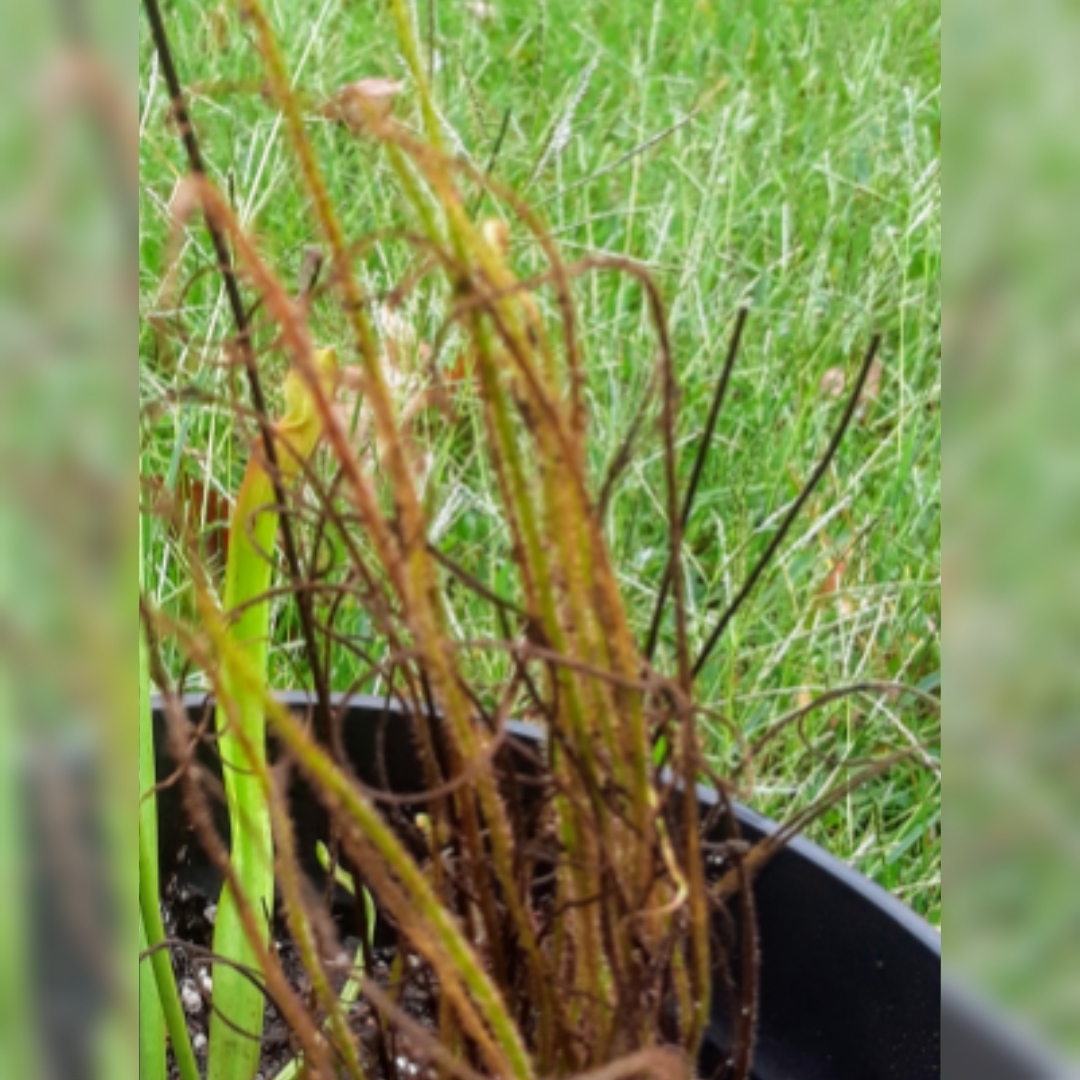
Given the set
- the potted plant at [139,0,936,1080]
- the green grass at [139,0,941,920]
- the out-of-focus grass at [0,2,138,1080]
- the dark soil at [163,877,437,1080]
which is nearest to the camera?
the out-of-focus grass at [0,2,138,1080]

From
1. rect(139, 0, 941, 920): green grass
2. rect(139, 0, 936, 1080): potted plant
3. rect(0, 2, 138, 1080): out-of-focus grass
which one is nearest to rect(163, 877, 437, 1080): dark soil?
rect(139, 0, 936, 1080): potted plant

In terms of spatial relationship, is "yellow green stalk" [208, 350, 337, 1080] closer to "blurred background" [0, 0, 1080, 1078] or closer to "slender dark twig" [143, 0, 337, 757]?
"slender dark twig" [143, 0, 337, 757]

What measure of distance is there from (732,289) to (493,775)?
92 centimetres

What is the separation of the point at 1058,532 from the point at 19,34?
0.17m

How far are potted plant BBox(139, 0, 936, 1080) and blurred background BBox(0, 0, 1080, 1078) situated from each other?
9cm

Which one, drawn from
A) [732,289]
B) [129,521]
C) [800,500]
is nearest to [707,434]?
[800,500]

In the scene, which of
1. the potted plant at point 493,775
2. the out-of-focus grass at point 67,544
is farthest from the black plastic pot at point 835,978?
the out-of-focus grass at point 67,544

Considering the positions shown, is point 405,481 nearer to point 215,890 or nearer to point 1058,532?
point 1058,532

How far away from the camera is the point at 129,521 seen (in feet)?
0.68

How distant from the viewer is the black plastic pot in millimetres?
530

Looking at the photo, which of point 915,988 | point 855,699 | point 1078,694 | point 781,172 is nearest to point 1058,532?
point 1078,694

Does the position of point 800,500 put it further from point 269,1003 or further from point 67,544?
point 269,1003

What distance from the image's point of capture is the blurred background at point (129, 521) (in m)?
0.19

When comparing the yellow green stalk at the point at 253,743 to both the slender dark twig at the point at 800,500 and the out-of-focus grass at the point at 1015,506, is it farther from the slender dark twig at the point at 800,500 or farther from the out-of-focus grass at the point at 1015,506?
the out-of-focus grass at the point at 1015,506
